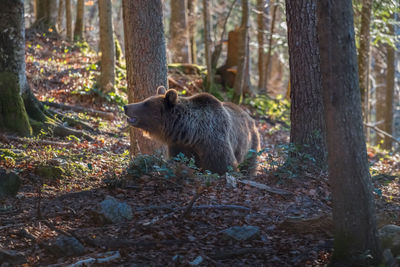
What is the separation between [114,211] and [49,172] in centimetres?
203

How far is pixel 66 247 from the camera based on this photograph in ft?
16.1

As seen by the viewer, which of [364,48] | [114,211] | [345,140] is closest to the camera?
[345,140]

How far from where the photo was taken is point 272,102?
19516mm

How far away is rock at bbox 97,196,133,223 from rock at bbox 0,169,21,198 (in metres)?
1.57

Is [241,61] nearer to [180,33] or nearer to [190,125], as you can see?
[180,33]

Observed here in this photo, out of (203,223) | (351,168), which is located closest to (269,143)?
(203,223)

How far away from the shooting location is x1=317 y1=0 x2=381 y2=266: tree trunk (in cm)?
448

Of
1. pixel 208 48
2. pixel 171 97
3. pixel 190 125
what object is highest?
pixel 208 48

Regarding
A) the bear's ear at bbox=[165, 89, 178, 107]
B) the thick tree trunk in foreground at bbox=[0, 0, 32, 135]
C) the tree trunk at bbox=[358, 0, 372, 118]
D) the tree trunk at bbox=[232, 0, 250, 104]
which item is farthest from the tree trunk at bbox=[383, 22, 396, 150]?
the thick tree trunk in foreground at bbox=[0, 0, 32, 135]

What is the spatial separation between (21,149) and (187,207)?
169 inches

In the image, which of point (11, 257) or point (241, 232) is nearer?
point (11, 257)

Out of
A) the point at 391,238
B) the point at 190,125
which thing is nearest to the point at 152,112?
the point at 190,125

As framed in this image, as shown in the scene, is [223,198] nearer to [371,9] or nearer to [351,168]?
[351,168]

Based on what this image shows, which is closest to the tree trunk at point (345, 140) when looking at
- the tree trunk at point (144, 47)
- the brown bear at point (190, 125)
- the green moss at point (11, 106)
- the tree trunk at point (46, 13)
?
the brown bear at point (190, 125)
